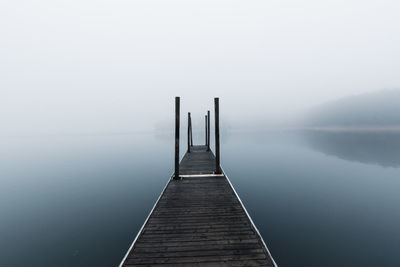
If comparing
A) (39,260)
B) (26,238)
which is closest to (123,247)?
(39,260)

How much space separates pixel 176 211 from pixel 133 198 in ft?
35.8

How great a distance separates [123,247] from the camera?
386 inches

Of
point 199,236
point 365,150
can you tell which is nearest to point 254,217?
point 199,236

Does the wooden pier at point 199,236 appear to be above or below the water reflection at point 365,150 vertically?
above

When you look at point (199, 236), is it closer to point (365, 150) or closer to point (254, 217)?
point (254, 217)

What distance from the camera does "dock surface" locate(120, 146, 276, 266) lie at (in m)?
5.14

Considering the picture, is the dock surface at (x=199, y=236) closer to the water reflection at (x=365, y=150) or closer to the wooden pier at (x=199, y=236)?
the wooden pier at (x=199, y=236)

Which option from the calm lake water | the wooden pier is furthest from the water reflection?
the wooden pier

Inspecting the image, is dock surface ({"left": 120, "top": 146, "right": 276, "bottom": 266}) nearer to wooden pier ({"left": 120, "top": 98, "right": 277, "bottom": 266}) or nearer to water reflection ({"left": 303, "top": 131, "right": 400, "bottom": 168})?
wooden pier ({"left": 120, "top": 98, "right": 277, "bottom": 266})

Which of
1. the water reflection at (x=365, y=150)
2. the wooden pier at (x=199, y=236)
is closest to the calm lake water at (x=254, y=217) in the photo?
the wooden pier at (x=199, y=236)

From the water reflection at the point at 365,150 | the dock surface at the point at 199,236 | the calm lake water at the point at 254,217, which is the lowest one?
the water reflection at the point at 365,150

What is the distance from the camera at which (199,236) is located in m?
6.18

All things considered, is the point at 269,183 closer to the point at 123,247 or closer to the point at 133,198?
Result: the point at 133,198

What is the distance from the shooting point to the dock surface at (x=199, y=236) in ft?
16.9
